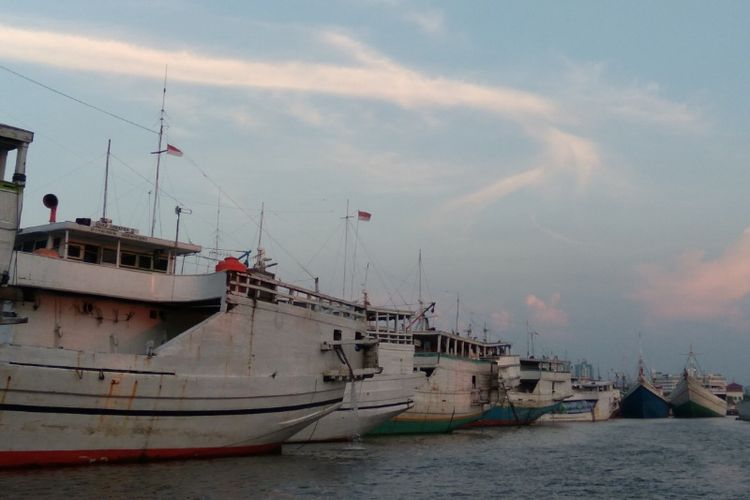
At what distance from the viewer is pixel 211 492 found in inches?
617

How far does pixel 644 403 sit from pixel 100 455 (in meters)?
88.0

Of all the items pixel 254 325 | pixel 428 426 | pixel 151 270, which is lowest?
pixel 428 426

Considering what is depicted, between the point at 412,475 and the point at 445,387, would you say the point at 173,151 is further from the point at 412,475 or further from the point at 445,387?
the point at 445,387

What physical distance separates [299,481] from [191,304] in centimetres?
678

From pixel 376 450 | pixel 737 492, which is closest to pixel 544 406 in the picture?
pixel 376 450

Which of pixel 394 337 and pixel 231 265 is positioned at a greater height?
pixel 231 265

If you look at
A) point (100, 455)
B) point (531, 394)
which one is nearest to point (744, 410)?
point (531, 394)

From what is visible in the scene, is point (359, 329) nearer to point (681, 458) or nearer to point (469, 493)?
point (469, 493)

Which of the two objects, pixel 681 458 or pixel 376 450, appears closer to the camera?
pixel 376 450

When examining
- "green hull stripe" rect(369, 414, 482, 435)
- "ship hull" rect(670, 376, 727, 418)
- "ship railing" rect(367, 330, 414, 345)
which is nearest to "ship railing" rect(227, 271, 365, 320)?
"ship railing" rect(367, 330, 414, 345)

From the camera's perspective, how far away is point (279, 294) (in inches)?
880

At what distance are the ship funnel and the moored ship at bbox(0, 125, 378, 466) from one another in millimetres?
62

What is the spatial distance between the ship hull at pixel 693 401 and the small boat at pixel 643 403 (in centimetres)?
255

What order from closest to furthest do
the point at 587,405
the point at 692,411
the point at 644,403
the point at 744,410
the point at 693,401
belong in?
the point at 587,405, the point at 744,410, the point at 644,403, the point at 693,401, the point at 692,411
